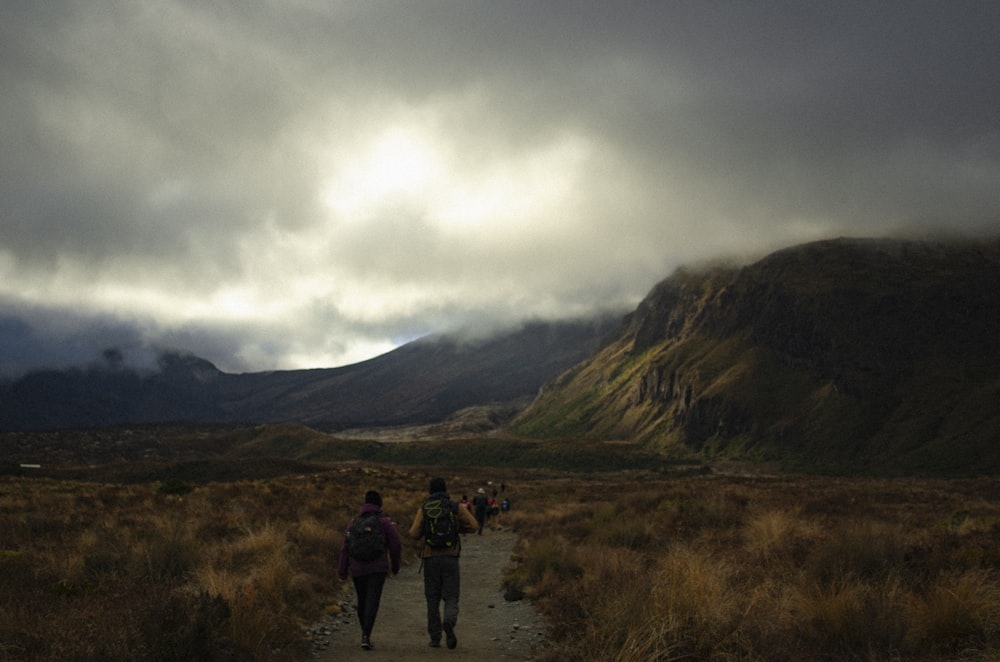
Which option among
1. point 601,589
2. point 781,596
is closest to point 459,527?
point 601,589

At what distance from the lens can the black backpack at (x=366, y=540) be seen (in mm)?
9227

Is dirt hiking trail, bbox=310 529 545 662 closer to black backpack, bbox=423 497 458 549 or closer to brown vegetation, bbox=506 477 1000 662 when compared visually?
brown vegetation, bbox=506 477 1000 662

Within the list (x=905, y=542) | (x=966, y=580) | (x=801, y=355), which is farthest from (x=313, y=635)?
(x=801, y=355)

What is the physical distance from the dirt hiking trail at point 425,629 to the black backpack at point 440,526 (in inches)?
63.2

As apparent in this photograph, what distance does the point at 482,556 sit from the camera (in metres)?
21.2

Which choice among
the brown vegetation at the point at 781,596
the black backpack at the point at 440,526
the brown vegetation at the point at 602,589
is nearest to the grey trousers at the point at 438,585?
the black backpack at the point at 440,526

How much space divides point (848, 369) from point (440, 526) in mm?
162382

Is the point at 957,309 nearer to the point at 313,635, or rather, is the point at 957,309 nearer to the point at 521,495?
the point at 521,495

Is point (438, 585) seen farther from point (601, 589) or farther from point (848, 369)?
point (848, 369)

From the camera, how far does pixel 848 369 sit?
14712cm

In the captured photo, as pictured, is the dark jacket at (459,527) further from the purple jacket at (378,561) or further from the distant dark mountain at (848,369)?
the distant dark mountain at (848,369)

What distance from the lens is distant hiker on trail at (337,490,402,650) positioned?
9.26 meters

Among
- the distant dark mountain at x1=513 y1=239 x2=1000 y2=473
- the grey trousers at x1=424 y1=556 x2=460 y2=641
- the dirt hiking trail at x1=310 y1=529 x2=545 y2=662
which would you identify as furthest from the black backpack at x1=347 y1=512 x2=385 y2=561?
the distant dark mountain at x1=513 y1=239 x2=1000 y2=473

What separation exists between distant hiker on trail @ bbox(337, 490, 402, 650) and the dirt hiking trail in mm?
551
